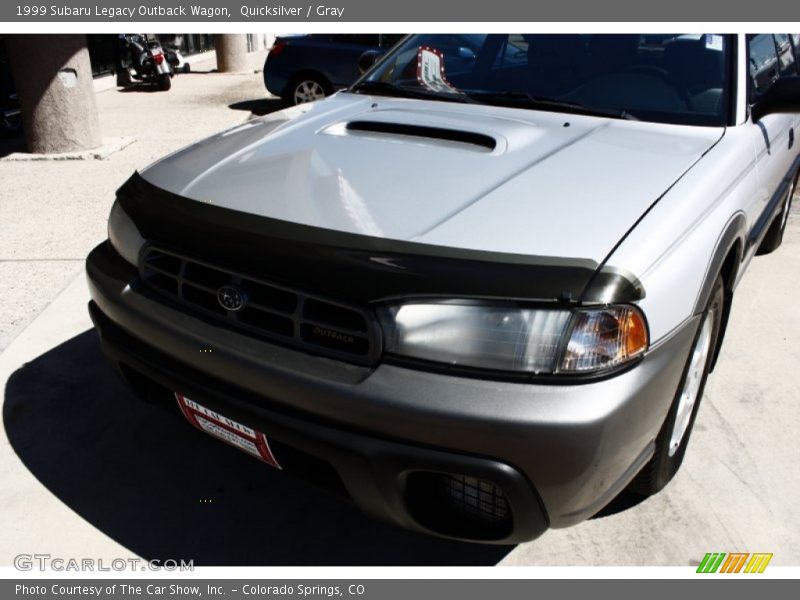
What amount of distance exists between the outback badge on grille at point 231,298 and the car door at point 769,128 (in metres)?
2.07

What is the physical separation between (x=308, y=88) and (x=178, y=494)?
7.70m

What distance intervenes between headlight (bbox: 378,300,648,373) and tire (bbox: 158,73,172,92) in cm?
1190

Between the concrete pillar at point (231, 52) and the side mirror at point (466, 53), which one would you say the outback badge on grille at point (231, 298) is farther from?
the concrete pillar at point (231, 52)

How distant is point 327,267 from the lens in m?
1.74

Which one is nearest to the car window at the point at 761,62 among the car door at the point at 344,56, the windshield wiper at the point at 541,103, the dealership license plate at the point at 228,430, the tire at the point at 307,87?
the windshield wiper at the point at 541,103

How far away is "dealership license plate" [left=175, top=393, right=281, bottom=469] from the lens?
75.9 inches

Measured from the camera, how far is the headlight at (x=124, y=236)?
2196 mm

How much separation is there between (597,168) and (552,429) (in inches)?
37.1

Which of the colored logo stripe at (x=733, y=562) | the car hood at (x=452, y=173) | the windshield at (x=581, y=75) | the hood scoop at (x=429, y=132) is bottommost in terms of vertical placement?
the colored logo stripe at (x=733, y=562)

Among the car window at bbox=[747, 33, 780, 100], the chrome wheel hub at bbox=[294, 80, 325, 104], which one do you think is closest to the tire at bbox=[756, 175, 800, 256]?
the car window at bbox=[747, 33, 780, 100]

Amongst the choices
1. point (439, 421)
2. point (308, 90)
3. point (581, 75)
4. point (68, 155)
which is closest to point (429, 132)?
point (581, 75)

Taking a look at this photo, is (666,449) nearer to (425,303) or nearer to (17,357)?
(425,303)

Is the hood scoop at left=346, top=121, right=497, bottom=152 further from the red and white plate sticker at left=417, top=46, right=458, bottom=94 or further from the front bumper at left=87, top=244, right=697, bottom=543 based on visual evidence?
the front bumper at left=87, top=244, right=697, bottom=543

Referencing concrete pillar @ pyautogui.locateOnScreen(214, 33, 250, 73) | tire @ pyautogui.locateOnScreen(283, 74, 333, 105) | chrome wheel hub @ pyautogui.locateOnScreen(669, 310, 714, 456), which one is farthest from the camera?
concrete pillar @ pyautogui.locateOnScreen(214, 33, 250, 73)
